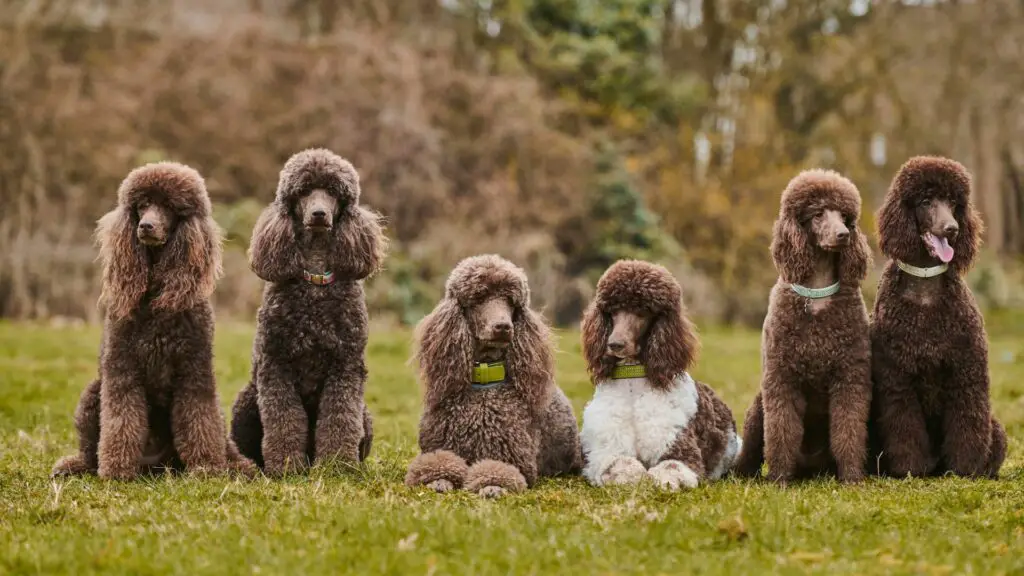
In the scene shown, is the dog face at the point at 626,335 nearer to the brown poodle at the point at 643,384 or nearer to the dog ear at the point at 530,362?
the brown poodle at the point at 643,384

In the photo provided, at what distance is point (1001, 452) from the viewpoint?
18.6 feet

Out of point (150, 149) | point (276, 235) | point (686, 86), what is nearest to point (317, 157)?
point (276, 235)

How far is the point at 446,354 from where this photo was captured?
5.44 metres

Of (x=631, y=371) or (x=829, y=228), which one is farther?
(x=631, y=371)

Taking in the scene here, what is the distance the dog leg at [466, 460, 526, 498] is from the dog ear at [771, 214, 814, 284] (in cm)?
170

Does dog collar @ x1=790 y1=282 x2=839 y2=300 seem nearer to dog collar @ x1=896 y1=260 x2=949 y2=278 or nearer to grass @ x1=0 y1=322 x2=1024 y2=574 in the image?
dog collar @ x1=896 y1=260 x2=949 y2=278

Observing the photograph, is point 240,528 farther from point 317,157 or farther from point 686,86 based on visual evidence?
point 686,86

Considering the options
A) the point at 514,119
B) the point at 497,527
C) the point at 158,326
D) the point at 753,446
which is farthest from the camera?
the point at 514,119

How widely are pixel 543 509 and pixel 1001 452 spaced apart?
256 cm

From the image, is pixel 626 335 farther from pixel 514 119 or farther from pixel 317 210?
pixel 514 119

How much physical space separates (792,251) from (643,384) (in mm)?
1003

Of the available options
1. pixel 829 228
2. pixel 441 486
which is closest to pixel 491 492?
pixel 441 486

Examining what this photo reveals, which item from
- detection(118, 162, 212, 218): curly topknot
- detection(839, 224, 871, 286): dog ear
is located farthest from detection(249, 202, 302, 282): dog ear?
detection(839, 224, 871, 286): dog ear

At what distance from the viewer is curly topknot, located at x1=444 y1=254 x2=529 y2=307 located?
5.44 meters
